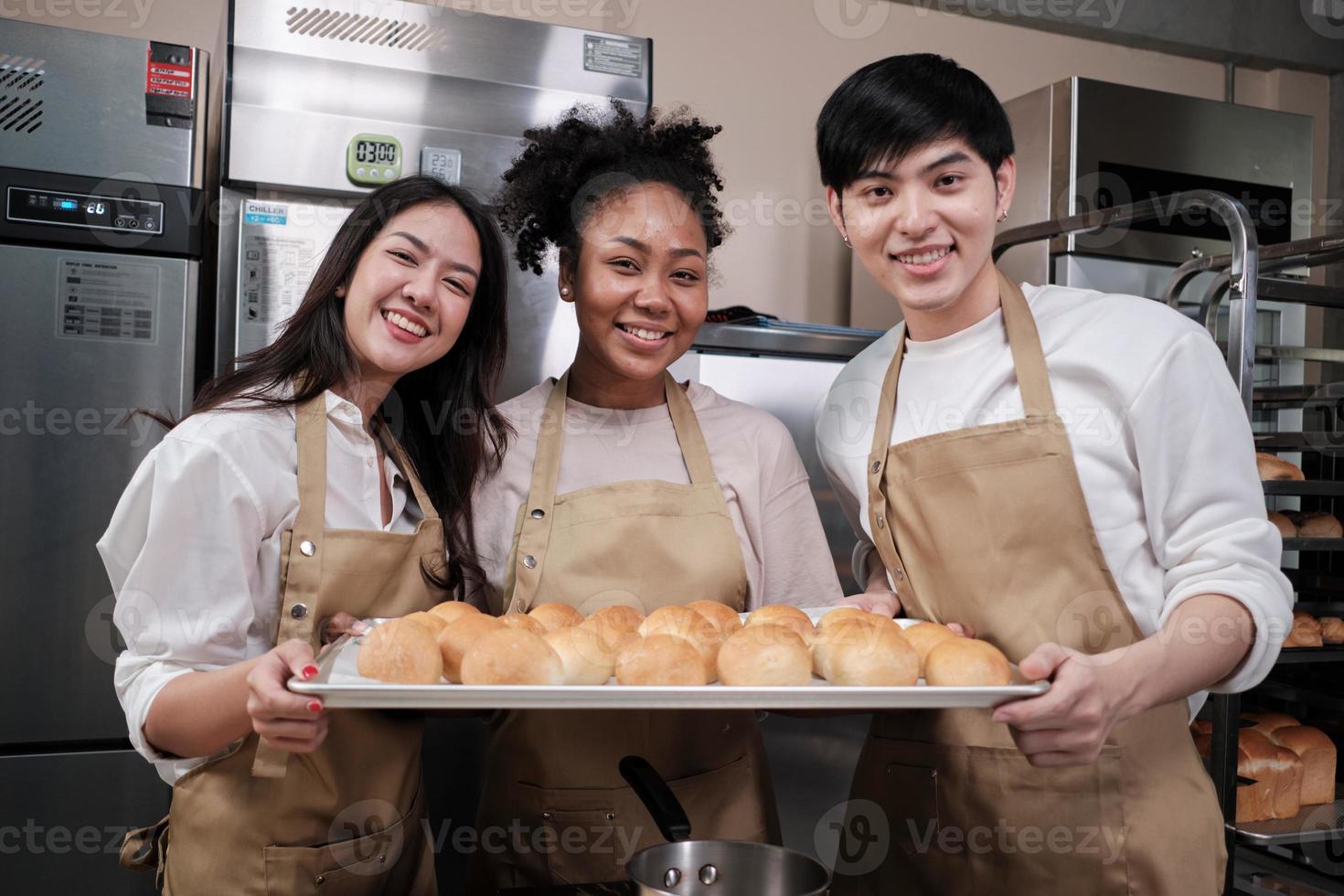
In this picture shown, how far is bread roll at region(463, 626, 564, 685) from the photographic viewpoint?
3.68ft

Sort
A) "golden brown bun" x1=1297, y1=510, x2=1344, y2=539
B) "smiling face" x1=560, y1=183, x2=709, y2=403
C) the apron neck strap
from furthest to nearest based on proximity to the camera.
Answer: "golden brown bun" x1=1297, y1=510, x2=1344, y2=539
"smiling face" x1=560, y1=183, x2=709, y2=403
the apron neck strap

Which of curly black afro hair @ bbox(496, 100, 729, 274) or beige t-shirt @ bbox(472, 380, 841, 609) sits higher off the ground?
curly black afro hair @ bbox(496, 100, 729, 274)

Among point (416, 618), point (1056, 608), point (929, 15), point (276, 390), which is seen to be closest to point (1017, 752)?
point (1056, 608)

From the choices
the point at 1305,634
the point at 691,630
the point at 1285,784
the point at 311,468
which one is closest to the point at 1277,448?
the point at 1305,634

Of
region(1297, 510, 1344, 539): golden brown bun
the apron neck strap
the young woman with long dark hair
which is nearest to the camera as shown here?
the young woman with long dark hair

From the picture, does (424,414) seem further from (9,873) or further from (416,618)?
(9,873)

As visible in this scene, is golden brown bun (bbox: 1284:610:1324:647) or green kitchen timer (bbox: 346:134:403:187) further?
golden brown bun (bbox: 1284:610:1324:647)

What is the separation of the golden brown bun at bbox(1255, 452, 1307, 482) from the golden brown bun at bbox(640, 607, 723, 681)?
5.96ft

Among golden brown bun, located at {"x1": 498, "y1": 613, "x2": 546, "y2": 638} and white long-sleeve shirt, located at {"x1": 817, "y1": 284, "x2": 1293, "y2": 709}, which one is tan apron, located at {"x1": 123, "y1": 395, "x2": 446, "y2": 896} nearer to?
golden brown bun, located at {"x1": 498, "y1": 613, "x2": 546, "y2": 638}

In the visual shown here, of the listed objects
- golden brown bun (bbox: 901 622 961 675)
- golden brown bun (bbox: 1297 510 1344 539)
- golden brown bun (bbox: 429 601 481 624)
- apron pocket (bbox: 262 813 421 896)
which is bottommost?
apron pocket (bbox: 262 813 421 896)

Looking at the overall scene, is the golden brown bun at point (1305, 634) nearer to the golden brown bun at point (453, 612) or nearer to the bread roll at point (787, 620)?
the bread roll at point (787, 620)

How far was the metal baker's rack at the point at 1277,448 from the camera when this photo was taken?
89.2 inches

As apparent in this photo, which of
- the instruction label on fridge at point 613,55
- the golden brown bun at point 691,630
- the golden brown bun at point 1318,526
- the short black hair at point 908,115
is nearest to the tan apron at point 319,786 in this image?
the golden brown bun at point 691,630

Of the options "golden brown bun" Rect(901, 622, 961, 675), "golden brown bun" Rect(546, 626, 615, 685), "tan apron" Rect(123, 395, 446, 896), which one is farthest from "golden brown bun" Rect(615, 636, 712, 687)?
"tan apron" Rect(123, 395, 446, 896)
